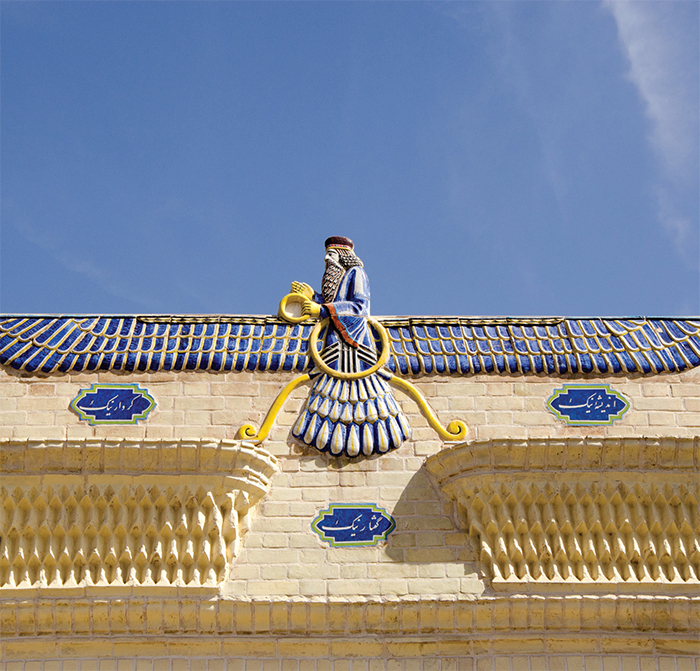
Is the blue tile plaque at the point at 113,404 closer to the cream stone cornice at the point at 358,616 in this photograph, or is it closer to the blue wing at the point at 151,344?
the blue wing at the point at 151,344

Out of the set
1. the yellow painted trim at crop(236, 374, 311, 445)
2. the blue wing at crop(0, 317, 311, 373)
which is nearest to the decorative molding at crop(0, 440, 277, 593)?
the yellow painted trim at crop(236, 374, 311, 445)

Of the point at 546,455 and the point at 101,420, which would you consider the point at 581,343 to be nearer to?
the point at 546,455

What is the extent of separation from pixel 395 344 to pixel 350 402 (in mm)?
778

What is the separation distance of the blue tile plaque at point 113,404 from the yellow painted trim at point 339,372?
140cm

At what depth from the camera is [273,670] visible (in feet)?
29.3

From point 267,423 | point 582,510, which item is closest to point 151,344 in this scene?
point 267,423

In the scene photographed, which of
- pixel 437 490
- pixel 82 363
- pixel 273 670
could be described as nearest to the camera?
pixel 273 670

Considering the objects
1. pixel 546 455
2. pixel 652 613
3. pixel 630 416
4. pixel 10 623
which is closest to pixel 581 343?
pixel 630 416

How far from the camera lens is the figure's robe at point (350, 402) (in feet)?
32.3

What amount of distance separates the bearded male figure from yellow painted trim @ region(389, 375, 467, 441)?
142mm

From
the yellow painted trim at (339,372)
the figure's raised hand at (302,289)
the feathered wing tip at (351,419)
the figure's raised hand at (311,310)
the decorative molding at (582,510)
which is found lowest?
the decorative molding at (582,510)

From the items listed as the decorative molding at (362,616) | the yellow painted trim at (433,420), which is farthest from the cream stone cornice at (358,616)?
A: the yellow painted trim at (433,420)

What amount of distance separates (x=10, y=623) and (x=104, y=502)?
3.58 ft

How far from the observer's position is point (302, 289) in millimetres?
10836
